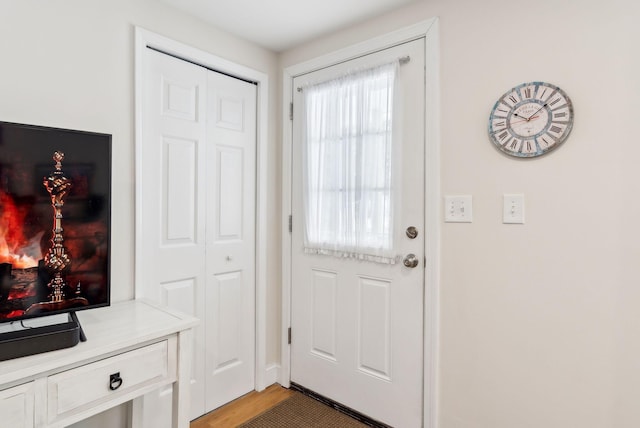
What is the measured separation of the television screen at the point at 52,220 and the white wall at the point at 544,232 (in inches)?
61.0

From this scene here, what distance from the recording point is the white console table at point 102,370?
42.2 inches

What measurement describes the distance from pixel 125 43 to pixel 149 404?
185 centimetres

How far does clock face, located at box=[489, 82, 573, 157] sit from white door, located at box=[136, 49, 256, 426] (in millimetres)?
1498

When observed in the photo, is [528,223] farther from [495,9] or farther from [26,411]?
[26,411]

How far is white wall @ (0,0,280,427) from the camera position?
4.79 feet

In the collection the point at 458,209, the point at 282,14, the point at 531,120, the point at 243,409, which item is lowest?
the point at 243,409

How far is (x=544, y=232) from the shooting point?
152 centimetres

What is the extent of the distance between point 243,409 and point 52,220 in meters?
1.58

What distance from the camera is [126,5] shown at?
177 cm

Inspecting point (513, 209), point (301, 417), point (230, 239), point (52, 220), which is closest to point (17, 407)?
point (52, 220)

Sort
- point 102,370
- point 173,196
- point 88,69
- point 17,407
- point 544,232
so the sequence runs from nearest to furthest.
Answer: point 17,407 < point 102,370 < point 544,232 < point 88,69 < point 173,196

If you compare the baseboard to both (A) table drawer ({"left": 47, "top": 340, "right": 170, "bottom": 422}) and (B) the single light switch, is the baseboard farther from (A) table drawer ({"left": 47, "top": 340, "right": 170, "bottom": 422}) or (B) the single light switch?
(B) the single light switch

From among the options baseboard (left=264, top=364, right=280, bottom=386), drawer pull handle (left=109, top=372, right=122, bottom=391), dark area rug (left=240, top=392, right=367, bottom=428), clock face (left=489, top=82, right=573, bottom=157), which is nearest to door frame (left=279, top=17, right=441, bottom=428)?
clock face (left=489, top=82, right=573, bottom=157)

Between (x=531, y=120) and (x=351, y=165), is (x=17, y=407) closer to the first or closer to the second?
(x=351, y=165)
